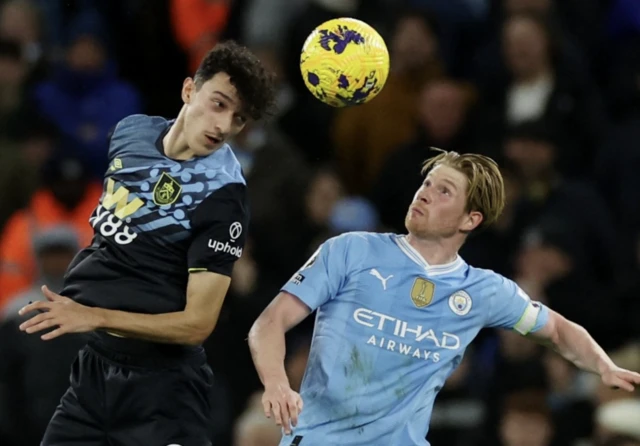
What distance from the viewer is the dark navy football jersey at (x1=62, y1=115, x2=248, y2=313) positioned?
636cm

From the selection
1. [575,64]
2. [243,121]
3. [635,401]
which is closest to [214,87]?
[243,121]

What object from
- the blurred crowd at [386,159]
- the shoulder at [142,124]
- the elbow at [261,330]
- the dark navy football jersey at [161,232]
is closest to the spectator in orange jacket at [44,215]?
the blurred crowd at [386,159]

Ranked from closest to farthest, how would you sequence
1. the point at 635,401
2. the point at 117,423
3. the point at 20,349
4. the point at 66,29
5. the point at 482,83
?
the point at 117,423 < the point at 635,401 < the point at 20,349 < the point at 482,83 < the point at 66,29

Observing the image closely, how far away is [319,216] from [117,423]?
410cm

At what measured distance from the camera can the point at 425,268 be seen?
655cm

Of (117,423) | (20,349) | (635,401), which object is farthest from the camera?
(20,349)

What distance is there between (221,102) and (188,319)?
0.90 meters

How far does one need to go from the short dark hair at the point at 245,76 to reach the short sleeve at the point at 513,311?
126 centimetres

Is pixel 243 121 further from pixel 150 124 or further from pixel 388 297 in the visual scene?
pixel 388 297

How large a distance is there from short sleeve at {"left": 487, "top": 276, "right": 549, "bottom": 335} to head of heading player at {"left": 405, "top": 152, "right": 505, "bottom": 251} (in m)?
0.27

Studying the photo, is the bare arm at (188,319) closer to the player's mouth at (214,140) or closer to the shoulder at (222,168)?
the shoulder at (222,168)

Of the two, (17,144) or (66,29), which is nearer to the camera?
(17,144)

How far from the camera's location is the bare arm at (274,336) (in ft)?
19.3

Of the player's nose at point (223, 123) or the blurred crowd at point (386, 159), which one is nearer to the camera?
the player's nose at point (223, 123)
